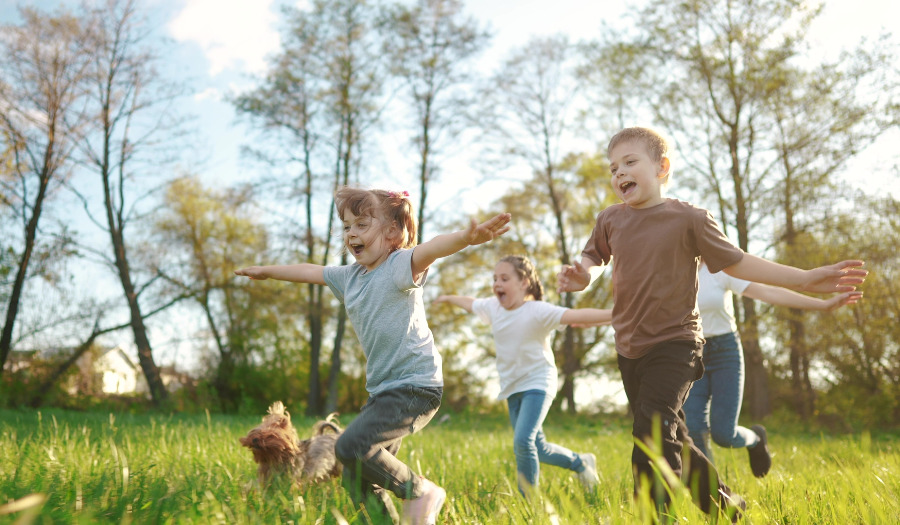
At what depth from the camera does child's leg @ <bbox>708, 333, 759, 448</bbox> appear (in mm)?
5195

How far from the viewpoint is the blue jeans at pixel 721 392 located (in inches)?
203

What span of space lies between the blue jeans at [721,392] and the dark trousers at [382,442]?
258cm

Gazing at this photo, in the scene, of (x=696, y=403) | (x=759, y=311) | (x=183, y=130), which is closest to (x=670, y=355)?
(x=696, y=403)

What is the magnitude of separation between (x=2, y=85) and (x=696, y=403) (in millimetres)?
19033

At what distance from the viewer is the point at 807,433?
48.9 ft

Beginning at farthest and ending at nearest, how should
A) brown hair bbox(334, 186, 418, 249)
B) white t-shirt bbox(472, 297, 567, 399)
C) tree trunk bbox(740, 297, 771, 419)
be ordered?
tree trunk bbox(740, 297, 771, 419) → white t-shirt bbox(472, 297, 567, 399) → brown hair bbox(334, 186, 418, 249)

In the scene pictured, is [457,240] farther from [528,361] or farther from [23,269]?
[23,269]

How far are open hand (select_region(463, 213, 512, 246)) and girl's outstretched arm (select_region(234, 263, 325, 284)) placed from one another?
1.24 m

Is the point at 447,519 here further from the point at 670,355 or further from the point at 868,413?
the point at 868,413

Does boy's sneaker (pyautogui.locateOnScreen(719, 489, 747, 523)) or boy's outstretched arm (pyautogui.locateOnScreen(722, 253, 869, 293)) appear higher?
boy's outstretched arm (pyautogui.locateOnScreen(722, 253, 869, 293))

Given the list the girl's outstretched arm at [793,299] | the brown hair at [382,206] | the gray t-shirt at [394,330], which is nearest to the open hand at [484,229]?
the gray t-shirt at [394,330]

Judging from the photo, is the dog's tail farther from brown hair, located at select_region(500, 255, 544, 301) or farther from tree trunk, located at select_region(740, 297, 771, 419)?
tree trunk, located at select_region(740, 297, 771, 419)

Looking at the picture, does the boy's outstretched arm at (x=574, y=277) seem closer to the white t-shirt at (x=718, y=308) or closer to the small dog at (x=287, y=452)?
the white t-shirt at (x=718, y=308)

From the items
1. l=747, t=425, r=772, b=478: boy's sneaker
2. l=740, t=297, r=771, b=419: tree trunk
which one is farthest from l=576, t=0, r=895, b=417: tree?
l=747, t=425, r=772, b=478: boy's sneaker
